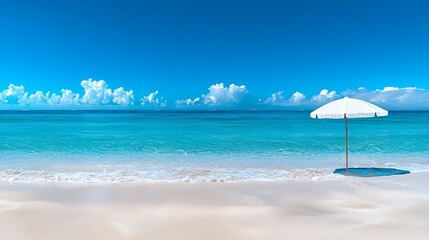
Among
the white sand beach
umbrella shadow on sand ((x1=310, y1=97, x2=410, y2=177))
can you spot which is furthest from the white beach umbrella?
the white sand beach

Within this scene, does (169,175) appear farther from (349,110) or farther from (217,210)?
(349,110)

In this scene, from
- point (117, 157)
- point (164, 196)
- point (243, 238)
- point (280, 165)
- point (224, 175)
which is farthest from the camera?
point (117, 157)

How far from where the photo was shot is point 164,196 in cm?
521

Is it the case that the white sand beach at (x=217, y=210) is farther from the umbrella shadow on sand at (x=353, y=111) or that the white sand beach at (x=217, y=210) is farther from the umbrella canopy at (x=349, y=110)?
the umbrella canopy at (x=349, y=110)

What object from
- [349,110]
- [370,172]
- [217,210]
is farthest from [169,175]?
[370,172]

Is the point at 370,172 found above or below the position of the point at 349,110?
below

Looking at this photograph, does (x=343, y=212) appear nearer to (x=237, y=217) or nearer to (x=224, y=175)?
(x=237, y=217)

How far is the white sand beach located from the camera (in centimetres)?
370

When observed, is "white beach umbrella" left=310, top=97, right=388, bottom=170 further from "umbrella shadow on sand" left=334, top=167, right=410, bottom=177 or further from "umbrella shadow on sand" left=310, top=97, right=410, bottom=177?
"umbrella shadow on sand" left=334, top=167, right=410, bottom=177

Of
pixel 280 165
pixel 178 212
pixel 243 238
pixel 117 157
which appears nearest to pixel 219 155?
pixel 280 165

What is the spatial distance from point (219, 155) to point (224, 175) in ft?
10.9

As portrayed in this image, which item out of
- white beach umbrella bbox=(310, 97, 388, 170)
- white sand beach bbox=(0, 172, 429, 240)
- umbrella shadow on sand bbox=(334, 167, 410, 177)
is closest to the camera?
white sand beach bbox=(0, 172, 429, 240)

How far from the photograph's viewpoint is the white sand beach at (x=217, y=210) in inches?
146

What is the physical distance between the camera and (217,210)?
449 centimetres
